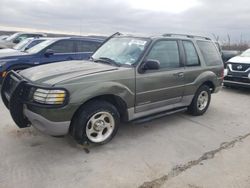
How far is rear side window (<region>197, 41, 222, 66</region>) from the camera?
17.6 ft

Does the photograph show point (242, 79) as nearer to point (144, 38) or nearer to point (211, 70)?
point (211, 70)

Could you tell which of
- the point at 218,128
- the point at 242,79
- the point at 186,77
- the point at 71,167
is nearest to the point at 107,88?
the point at 71,167

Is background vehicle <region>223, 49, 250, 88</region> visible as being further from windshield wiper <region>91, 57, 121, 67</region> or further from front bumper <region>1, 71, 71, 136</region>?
front bumper <region>1, 71, 71, 136</region>

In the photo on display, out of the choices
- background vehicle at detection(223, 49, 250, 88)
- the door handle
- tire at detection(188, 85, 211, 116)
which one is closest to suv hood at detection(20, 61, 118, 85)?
the door handle

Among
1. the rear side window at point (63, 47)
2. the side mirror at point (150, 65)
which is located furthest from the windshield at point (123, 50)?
the rear side window at point (63, 47)

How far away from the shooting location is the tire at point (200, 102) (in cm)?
534

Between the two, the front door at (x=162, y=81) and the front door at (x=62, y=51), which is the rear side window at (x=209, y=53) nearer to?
the front door at (x=162, y=81)

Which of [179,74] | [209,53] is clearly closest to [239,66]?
[209,53]

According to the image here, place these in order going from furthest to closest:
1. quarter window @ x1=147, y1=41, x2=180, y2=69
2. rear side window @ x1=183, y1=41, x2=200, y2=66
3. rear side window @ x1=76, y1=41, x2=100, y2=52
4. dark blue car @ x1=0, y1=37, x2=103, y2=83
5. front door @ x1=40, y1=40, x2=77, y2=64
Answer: rear side window @ x1=76, y1=41, x2=100, y2=52
front door @ x1=40, y1=40, x2=77, y2=64
dark blue car @ x1=0, y1=37, x2=103, y2=83
rear side window @ x1=183, y1=41, x2=200, y2=66
quarter window @ x1=147, y1=41, x2=180, y2=69

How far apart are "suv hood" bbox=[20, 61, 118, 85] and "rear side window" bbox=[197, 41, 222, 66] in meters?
2.37

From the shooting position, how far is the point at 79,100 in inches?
133

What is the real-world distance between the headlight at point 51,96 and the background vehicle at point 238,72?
6721 millimetres

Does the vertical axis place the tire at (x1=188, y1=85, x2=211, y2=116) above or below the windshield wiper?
below

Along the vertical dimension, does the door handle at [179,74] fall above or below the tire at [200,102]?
above
